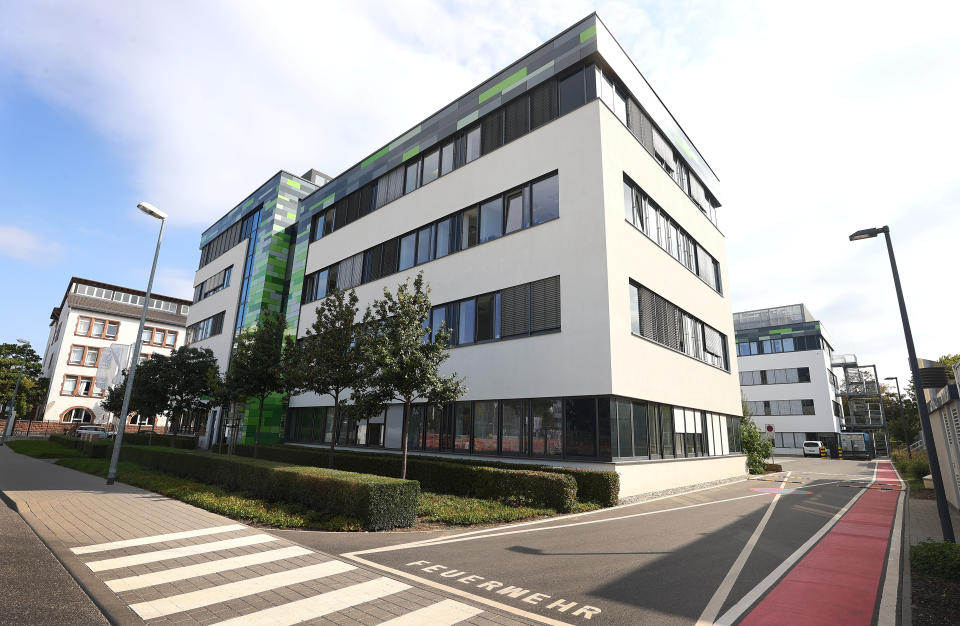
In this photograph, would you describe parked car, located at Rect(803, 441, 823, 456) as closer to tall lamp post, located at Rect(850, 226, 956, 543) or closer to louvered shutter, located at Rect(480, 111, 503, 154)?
tall lamp post, located at Rect(850, 226, 956, 543)

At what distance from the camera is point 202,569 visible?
706cm

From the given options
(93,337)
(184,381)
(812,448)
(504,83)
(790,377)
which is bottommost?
(812,448)

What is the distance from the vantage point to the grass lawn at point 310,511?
1036 cm

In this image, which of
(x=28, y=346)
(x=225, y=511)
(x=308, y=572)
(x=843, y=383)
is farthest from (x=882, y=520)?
(x=28, y=346)

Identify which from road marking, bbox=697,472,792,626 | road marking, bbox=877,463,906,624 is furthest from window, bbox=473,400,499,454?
road marking, bbox=877,463,906,624

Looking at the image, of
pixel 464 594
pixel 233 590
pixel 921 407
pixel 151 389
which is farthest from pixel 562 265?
pixel 151 389

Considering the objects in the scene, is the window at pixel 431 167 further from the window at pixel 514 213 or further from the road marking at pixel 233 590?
the road marking at pixel 233 590

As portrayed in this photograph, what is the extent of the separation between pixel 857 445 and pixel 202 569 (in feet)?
212

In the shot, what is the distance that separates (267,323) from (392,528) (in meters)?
15.4

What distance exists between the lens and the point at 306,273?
3062cm

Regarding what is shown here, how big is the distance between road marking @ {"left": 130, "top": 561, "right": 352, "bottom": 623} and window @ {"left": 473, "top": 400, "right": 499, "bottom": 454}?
10.7 metres

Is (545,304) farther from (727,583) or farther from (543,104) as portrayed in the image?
(727,583)

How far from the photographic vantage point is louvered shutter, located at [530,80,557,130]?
61.8 ft

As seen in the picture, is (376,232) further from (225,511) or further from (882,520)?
(882,520)
